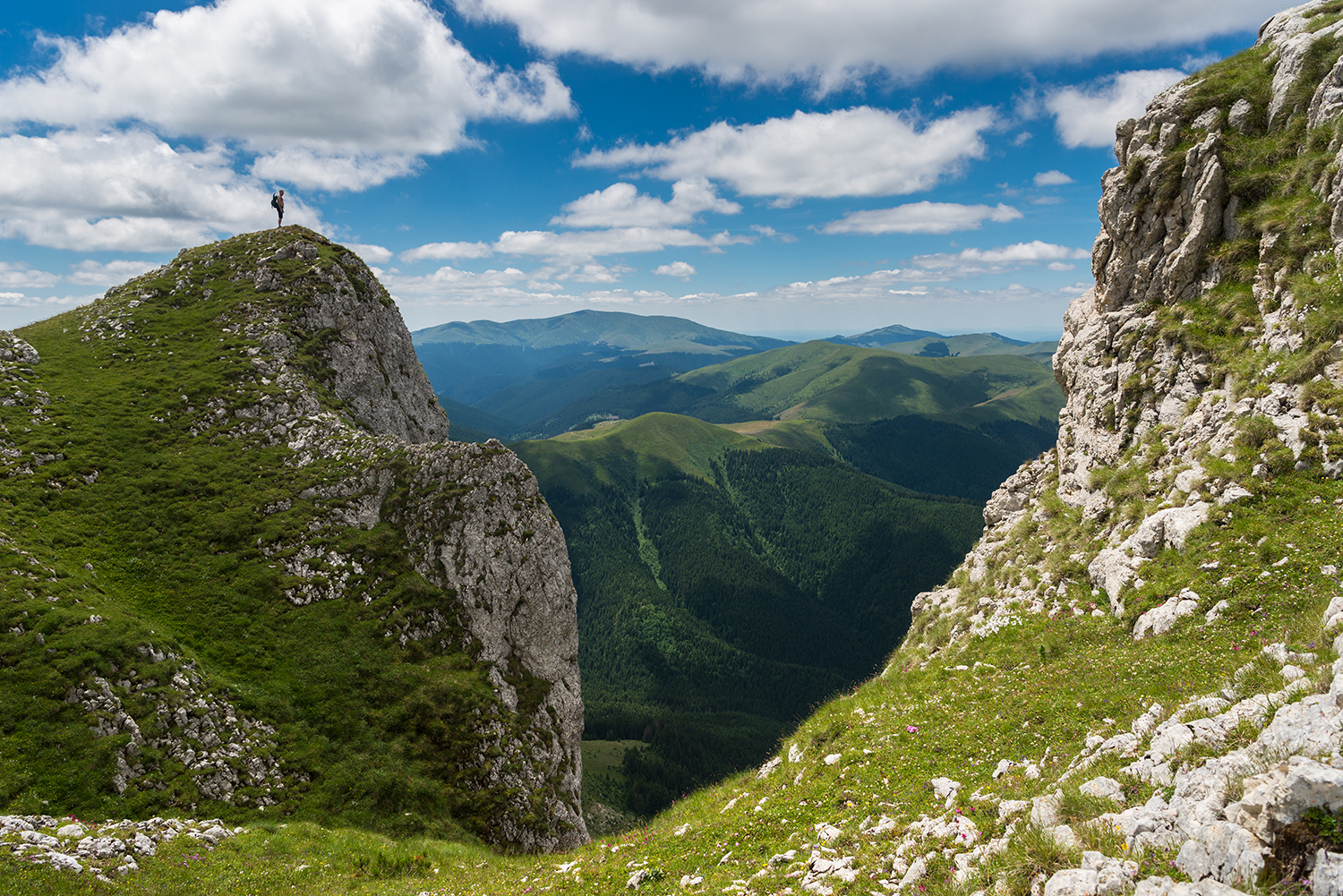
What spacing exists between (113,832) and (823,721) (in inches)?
1049

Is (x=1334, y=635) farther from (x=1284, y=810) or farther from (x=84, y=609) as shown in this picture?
(x=84, y=609)

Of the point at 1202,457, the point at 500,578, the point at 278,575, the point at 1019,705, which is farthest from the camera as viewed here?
the point at 500,578

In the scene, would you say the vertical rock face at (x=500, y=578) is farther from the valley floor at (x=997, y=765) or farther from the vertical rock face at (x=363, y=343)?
the valley floor at (x=997, y=765)

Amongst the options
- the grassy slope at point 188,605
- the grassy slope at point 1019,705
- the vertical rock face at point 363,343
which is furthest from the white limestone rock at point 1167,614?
the vertical rock face at point 363,343

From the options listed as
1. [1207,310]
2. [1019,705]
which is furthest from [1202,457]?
[1019,705]

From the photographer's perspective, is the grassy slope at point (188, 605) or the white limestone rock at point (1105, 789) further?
the grassy slope at point (188, 605)

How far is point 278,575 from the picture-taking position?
144ft

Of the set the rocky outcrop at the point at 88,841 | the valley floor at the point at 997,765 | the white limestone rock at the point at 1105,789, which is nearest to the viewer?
the valley floor at the point at 997,765

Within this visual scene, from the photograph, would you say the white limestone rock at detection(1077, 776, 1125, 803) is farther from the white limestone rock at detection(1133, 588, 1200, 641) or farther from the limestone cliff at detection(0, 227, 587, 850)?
the limestone cliff at detection(0, 227, 587, 850)

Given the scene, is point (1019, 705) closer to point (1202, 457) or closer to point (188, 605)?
point (1202, 457)

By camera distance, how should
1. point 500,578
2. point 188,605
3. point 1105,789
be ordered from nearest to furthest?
1. point 1105,789
2. point 188,605
3. point 500,578

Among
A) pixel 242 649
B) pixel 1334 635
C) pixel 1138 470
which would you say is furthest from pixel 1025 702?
pixel 242 649

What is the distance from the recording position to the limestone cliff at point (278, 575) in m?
32.0

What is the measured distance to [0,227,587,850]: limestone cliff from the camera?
31984 millimetres
